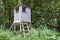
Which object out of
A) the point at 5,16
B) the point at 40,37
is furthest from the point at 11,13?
the point at 40,37

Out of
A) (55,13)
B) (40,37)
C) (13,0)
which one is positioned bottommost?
(40,37)

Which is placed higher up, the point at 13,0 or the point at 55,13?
the point at 13,0

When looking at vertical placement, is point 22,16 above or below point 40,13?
below

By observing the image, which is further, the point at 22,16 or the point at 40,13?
the point at 40,13

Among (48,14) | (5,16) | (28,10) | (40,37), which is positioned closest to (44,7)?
(48,14)

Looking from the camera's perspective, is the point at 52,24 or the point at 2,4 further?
the point at 2,4

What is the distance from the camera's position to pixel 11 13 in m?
12.9

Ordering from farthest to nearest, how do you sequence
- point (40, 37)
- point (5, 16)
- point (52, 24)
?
point (5, 16) → point (52, 24) → point (40, 37)

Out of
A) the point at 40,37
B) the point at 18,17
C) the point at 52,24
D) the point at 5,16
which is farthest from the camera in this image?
the point at 5,16

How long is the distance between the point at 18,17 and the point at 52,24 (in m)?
2.28

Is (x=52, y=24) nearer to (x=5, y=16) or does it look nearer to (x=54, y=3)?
(x=54, y=3)

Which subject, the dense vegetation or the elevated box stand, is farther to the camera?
the dense vegetation

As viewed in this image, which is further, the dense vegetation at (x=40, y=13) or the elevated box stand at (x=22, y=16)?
the dense vegetation at (x=40, y=13)

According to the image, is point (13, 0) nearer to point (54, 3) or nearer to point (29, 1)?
point (29, 1)
